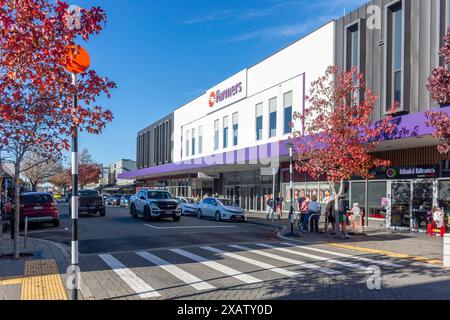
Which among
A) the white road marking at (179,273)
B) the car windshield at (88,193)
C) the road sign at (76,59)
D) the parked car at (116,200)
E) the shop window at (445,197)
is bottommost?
the parked car at (116,200)

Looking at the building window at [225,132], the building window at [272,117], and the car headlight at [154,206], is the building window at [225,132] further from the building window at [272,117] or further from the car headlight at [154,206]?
the car headlight at [154,206]

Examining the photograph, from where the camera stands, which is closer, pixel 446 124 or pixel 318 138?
pixel 446 124

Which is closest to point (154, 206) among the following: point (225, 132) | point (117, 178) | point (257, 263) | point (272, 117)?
point (272, 117)

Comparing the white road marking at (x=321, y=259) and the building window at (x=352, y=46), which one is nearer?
the white road marking at (x=321, y=259)

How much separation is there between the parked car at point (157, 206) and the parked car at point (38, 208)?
5098 mm

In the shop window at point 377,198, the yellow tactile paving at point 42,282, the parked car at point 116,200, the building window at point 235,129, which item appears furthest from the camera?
the parked car at point 116,200

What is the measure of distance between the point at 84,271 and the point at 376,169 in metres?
16.1

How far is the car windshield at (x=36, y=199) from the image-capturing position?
2077cm

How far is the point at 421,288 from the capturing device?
8492mm

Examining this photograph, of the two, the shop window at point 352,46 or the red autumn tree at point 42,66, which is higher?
the shop window at point 352,46

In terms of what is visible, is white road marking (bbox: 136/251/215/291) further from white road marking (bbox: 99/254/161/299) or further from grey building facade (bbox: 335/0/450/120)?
grey building facade (bbox: 335/0/450/120)

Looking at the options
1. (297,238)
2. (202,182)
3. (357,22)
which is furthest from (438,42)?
(202,182)

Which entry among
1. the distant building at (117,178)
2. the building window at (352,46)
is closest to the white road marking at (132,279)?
the building window at (352,46)

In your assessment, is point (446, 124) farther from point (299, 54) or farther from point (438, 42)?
point (299, 54)
